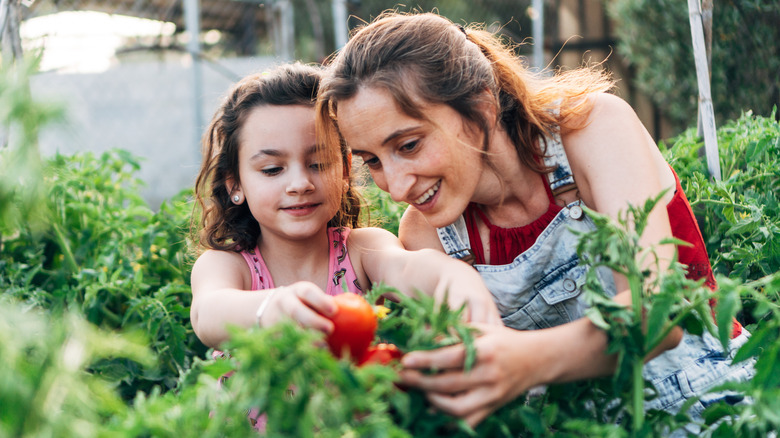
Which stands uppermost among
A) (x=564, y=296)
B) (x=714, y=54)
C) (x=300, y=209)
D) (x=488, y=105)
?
(x=714, y=54)

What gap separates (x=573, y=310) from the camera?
1.72 metres

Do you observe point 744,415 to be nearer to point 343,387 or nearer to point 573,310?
point 343,387

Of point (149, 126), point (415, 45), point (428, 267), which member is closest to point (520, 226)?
point (428, 267)

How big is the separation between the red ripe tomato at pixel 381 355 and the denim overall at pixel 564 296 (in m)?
0.71

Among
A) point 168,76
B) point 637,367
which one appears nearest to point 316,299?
point 637,367

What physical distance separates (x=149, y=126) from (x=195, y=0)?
8.26ft

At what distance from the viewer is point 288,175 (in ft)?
5.82

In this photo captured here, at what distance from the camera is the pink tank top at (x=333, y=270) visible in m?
1.88

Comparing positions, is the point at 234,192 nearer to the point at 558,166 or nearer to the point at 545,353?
the point at 558,166

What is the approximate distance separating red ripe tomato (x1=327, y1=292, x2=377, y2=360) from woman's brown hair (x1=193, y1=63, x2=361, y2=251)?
873 mm

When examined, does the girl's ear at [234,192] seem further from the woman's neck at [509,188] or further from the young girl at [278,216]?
the woman's neck at [509,188]

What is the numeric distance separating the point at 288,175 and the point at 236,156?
0.86ft

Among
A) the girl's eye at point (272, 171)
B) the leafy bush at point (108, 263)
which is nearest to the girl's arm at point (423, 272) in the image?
the girl's eye at point (272, 171)

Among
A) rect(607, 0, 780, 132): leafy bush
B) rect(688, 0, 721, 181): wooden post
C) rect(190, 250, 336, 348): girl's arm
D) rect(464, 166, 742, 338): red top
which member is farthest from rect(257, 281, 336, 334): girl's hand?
rect(607, 0, 780, 132): leafy bush
